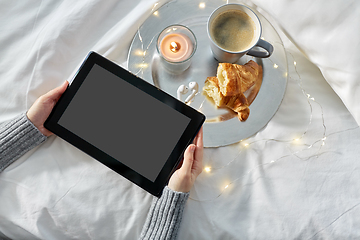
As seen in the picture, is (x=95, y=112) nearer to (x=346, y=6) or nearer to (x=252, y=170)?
(x=252, y=170)

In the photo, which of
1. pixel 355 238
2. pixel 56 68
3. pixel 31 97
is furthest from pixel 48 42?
pixel 355 238

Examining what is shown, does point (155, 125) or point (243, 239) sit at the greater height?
point (155, 125)

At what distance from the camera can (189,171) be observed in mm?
732

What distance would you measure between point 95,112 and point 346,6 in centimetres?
74

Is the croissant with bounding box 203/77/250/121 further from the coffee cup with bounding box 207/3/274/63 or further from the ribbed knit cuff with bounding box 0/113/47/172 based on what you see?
the ribbed knit cuff with bounding box 0/113/47/172

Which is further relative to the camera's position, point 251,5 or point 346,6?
point 251,5

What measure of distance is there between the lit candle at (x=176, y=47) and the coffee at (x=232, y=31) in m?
0.10

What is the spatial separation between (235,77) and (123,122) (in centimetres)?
35

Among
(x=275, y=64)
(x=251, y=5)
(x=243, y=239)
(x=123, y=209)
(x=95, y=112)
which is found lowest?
(x=123, y=209)

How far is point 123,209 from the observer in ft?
2.66

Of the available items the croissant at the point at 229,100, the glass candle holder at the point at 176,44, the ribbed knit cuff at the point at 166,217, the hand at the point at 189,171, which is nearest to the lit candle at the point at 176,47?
the glass candle holder at the point at 176,44

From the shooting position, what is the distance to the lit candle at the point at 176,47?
2.63ft

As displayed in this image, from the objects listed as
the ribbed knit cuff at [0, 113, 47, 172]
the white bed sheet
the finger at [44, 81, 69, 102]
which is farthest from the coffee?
the ribbed knit cuff at [0, 113, 47, 172]

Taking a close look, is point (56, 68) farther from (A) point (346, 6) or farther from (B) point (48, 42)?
(A) point (346, 6)
